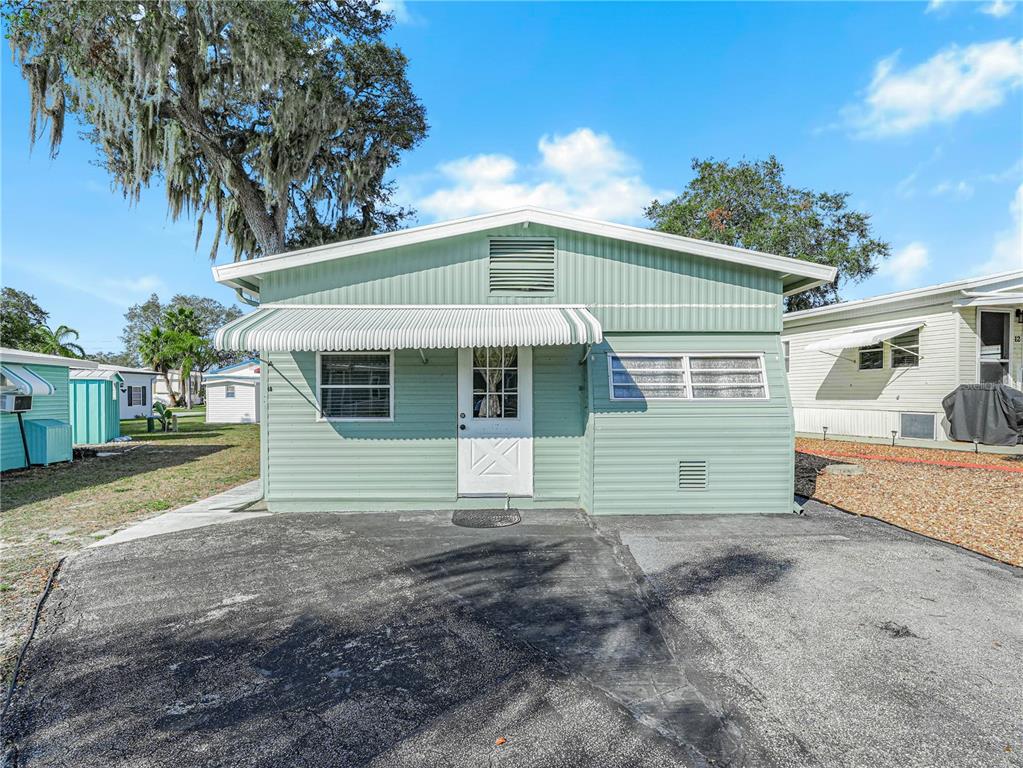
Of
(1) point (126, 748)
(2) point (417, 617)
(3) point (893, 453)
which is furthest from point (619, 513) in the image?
(3) point (893, 453)

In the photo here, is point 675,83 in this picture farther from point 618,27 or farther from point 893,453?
Result: point 893,453

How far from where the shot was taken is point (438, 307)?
21.7 feet

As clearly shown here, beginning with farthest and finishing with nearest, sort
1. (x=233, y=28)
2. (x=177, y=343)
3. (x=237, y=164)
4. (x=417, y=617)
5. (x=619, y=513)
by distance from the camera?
1. (x=177, y=343)
2. (x=237, y=164)
3. (x=233, y=28)
4. (x=619, y=513)
5. (x=417, y=617)

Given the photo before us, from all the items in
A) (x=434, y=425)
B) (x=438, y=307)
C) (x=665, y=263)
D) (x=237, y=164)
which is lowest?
(x=434, y=425)

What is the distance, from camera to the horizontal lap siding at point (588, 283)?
6.66 meters

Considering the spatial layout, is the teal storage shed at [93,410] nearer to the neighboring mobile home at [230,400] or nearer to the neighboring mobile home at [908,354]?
the neighboring mobile home at [230,400]

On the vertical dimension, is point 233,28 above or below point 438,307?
above

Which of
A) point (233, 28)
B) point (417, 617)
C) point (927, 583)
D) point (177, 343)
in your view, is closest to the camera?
point (417, 617)

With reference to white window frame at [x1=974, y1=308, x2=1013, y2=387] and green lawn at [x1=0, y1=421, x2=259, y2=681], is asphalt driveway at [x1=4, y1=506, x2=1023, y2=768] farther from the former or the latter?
white window frame at [x1=974, y1=308, x2=1013, y2=387]

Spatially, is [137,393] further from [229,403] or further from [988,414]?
[988,414]

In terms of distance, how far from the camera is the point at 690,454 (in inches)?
249

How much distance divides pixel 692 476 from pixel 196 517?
674cm

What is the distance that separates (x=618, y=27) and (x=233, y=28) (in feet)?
28.1

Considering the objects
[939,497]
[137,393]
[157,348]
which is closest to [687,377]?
[939,497]
